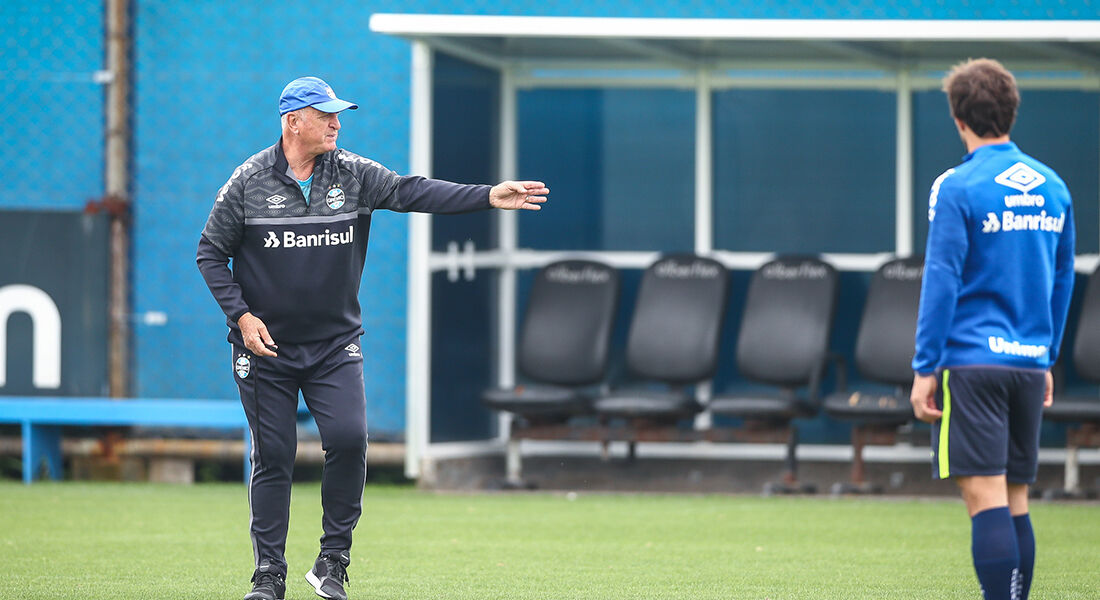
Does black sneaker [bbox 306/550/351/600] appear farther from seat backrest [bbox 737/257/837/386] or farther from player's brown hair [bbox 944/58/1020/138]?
seat backrest [bbox 737/257/837/386]

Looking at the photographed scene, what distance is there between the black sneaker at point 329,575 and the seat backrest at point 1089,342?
17.4 ft

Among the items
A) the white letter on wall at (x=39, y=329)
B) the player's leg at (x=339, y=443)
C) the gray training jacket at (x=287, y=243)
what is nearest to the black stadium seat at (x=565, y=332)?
the white letter on wall at (x=39, y=329)

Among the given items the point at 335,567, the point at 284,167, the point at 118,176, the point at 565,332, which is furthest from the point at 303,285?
the point at 118,176

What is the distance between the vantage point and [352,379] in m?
5.50

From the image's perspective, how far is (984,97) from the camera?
4258mm

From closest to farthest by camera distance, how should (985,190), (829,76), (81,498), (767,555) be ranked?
1. (985,190)
2. (767,555)
3. (81,498)
4. (829,76)

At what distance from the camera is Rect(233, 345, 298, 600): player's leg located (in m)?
5.38

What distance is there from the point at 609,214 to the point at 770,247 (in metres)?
1.01

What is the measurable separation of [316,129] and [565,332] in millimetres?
4877

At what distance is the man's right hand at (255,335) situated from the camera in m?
5.20

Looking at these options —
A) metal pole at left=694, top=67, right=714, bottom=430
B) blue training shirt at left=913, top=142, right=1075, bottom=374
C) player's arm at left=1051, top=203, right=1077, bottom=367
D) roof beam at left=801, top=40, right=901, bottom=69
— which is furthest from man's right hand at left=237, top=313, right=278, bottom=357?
metal pole at left=694, top=67, right=714, bottom=430

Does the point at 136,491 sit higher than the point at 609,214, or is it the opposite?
the point at 609,214

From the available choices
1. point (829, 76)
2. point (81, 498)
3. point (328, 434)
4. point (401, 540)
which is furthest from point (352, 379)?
point (829, 76)

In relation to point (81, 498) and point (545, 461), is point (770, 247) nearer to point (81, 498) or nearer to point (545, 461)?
point (545, 461)
